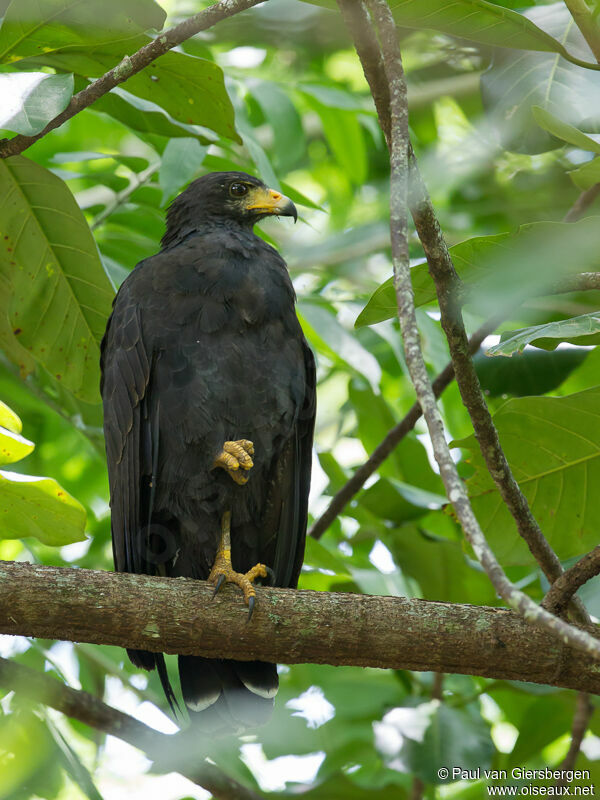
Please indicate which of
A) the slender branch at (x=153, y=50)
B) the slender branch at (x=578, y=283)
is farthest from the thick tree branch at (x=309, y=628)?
the slender branch at (x=153, y=50)

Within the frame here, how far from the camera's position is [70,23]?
10.3 feet

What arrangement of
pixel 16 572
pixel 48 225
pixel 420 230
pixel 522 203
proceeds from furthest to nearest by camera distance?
pixel 522 203
pixel 48 225
pixel 16 572
pixel 420 230

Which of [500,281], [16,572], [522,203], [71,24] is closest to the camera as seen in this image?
[500,281]

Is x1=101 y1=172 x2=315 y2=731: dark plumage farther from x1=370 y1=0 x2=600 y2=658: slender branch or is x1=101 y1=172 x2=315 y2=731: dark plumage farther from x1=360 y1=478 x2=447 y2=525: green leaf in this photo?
x1=370 y1=0 x2=600 y2=658: slender branch

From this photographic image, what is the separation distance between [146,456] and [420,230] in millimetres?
1791

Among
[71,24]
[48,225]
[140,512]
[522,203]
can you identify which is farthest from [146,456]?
[522,203]

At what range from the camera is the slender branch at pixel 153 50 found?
9.05 ft

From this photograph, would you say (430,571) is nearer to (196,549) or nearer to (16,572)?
(196,549)

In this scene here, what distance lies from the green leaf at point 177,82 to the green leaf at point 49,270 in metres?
0.49

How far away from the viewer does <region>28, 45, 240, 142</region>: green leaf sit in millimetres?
3266

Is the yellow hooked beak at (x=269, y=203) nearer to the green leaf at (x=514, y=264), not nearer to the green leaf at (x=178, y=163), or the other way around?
the green leaf at (x=178, y=163)

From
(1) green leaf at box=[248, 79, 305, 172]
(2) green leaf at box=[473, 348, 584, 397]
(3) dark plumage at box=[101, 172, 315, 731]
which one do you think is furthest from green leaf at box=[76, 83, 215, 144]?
(2) green leaf at box=[473, 348, 584, 397]

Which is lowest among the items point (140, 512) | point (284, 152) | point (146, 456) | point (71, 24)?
point (140, 512)

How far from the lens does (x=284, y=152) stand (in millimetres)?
5000
